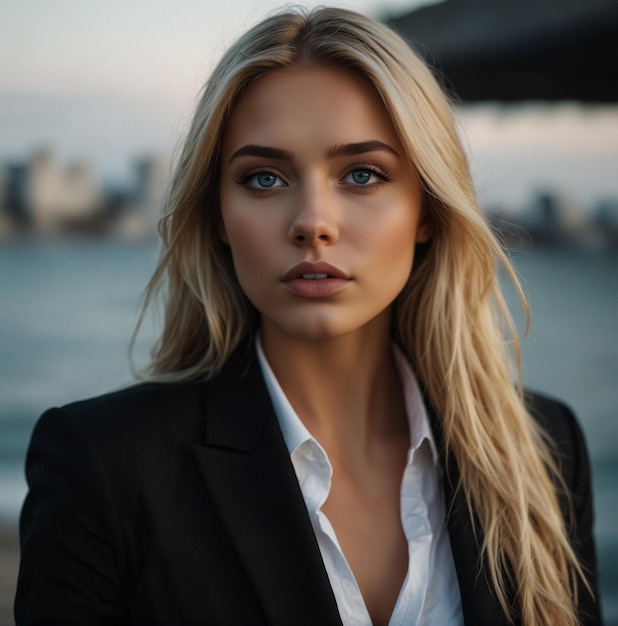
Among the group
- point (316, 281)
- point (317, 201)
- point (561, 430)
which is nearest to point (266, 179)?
point (317, 201)

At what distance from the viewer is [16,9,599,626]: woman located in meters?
1.59

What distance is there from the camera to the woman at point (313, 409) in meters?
1.59

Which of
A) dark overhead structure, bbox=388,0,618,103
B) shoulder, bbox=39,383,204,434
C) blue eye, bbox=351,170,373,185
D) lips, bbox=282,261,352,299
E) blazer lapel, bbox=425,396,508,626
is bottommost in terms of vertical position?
blazer lapel, bbox=425,396,508,626

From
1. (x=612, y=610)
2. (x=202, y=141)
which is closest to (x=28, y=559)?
(x=202, y=141)

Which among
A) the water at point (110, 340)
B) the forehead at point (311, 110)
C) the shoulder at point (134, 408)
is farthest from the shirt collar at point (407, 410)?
the water at point (110, 340)

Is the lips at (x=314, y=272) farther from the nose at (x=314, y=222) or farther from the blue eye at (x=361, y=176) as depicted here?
the blue eye at (x=361, y=176)

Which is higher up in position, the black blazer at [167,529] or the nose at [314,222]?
the nose at [314,222]

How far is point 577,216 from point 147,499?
3.08 metres

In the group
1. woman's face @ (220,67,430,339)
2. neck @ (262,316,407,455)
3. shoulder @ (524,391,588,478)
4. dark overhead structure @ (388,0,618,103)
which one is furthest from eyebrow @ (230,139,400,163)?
dark overhead structure @ (388,0,618,103)

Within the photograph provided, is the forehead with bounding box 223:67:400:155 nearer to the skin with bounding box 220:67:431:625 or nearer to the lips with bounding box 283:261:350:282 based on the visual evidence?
the skin with bounding box 220:67:431:625

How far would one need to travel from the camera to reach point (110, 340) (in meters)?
4.86

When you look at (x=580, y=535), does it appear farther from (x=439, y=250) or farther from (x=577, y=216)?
(x=577, y=216)

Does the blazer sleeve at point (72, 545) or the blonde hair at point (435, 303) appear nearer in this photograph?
the blazer sleeve at point (72, 545)

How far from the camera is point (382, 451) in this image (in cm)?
190
